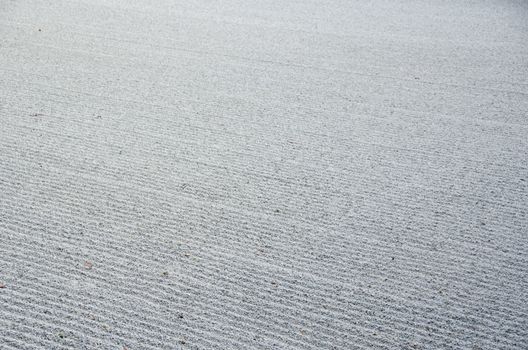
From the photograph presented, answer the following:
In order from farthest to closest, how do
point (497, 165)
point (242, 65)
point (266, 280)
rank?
point (242, 65) → point (497, 165) → point (266, 280)

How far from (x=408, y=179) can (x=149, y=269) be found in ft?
1.88

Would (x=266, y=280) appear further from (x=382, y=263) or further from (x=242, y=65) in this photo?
(x=242, y=65)

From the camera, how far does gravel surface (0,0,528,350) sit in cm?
76

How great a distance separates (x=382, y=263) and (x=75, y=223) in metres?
0.57

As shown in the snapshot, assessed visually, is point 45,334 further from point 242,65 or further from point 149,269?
point 242,65

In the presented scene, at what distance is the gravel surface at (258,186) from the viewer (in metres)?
0.76

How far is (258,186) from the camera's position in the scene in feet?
3.31

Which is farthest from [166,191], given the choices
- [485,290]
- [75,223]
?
[485,290]

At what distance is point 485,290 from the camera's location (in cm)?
81

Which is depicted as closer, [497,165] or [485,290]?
[485,290]

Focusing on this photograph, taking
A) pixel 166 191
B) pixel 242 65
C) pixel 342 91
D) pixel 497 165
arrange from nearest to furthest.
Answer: pixel 166 191 → pixel 497 165 → pixel 342 91 → pixel 242 65

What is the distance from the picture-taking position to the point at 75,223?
901 millimetres

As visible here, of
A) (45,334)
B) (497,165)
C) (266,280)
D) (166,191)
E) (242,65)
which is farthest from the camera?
(242,65)

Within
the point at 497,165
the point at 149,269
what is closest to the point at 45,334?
the point at 149,269
